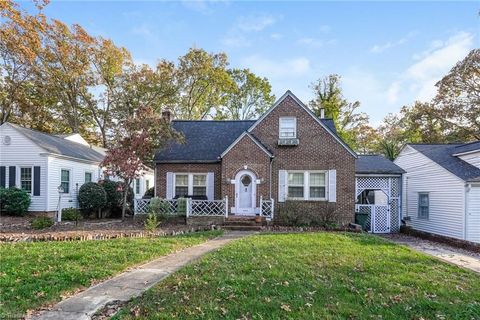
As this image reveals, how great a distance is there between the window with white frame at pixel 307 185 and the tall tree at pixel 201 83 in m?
21.8

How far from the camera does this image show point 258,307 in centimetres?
498

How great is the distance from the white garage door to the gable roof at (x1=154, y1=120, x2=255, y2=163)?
1207 centimetres

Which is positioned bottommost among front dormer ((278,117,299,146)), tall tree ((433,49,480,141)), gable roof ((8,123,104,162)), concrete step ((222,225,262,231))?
concrete step ((222,225,262,231))

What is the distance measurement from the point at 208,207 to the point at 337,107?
23.6 meters

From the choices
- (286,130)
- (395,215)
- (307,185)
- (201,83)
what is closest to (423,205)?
(395,215)

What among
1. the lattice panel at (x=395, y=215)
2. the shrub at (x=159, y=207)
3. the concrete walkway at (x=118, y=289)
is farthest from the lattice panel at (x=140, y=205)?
the lattice panel at (x=395, y=215)

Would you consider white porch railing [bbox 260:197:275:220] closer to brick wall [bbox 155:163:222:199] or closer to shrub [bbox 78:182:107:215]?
brick wall [bbox 155:163:222:199]

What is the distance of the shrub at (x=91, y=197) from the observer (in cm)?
1920

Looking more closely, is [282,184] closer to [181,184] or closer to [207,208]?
[207,208]

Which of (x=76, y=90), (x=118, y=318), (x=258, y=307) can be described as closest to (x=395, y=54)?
(x=258, y=307)

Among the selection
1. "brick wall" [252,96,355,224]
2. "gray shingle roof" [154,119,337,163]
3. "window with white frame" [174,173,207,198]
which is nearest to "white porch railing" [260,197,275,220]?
"brick wall" [252,96,355,224]

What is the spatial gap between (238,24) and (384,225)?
1315 centimetres

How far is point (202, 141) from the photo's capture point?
19.2m

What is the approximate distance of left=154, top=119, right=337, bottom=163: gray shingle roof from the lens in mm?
18033
